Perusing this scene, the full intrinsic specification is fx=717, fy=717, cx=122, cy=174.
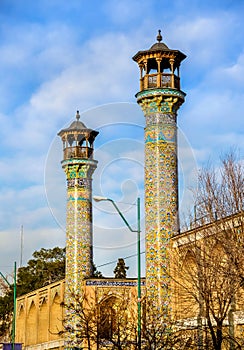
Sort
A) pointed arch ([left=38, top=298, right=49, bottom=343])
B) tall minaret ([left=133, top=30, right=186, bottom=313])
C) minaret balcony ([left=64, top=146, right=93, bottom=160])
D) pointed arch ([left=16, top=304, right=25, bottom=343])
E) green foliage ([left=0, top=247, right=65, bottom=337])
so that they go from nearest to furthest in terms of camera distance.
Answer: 1. tall minaret ([left=133, top=30, right=186, bottom=313])
2. minaret balcony ([left=64, top=146, right=93, bottom=160])
3. pointed arch ([left=38, top=298, right=49, bottom=343])
4. pointed arch ([left=16, top=304, right=25, bottom=343])
5. green foliage ([left=0, top=247, right=65, bottom=337])

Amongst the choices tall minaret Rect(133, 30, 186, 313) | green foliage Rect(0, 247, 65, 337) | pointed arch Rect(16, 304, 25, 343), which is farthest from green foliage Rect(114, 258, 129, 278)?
tall minaret Rect(133, 30, 186, 313)

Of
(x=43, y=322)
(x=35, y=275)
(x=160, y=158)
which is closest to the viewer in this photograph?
(x=160, y=158)

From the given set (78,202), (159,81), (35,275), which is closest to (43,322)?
(78,202)

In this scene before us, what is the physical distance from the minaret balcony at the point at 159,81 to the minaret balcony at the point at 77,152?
9.58 metres

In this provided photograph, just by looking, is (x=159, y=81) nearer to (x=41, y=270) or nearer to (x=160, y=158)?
(x=160, y=158)

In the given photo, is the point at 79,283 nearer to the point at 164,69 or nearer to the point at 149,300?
the point at 149,300

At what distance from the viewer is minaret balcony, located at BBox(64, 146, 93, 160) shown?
124ft

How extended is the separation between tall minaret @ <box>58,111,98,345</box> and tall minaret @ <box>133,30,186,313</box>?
27.3ft

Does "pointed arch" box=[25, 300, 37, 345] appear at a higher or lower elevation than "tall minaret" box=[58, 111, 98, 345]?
lower

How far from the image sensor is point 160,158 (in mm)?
28047

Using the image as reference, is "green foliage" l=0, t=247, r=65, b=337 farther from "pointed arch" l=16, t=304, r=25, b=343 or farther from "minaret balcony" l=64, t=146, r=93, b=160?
"minaret balcony" l=64, t=146, r=93, b=160

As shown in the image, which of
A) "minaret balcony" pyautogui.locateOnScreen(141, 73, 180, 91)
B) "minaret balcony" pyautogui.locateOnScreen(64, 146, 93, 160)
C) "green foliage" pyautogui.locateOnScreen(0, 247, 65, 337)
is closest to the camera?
"minaret balcony" pyautogui.locateOnScreen(141, 73, 180, 91)

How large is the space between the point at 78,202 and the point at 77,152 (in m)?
2.91

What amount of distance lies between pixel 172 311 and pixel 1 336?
34.5m
